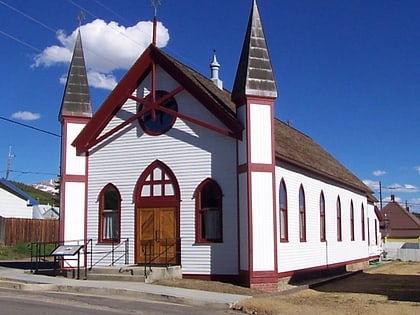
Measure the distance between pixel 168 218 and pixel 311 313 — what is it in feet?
28.3

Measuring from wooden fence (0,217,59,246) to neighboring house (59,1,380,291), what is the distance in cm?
2398

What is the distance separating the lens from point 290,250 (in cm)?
2333

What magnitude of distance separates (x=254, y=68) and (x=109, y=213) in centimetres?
802

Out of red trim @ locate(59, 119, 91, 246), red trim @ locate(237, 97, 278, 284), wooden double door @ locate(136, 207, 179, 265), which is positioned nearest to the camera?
red trim @ locate(237, 97, 278, 284)

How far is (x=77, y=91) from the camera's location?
25453 millimetres

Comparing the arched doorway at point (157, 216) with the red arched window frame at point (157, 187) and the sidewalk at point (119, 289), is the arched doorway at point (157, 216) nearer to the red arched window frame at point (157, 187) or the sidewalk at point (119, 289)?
the red arched window frame at point (157, 187)

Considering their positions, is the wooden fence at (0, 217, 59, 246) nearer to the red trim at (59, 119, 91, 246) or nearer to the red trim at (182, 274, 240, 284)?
the red trim at (59, 119, 91, 246)

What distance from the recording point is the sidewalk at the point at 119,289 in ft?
57.1

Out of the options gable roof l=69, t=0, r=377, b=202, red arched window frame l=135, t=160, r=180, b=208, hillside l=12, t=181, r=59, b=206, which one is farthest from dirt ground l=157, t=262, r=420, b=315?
hillside l=12, t=181, r=59, b=206

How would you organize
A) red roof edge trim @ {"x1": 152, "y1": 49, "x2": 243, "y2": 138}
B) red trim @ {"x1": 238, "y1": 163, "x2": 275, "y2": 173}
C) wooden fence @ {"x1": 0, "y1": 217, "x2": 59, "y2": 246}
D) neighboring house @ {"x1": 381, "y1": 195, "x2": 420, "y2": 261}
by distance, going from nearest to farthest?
red trim @ {"x1": 238, "y1": 163, "x2": 275, "y2": 173} → red roof edge trim @ {"x1": 152, "y1": 49, "x2": 243, "y2": 138} → wooden fence @ {"x1": 0, "y1": 217, "x2": 59, "y2": 246} → neighboring house @ {"x1": 381, "y1": 195, "x2": 420, "y2": 261}

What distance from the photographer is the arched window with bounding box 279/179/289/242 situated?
2294 centimetres

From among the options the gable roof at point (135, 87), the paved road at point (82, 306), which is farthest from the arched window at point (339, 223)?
the paved road at point (82, 306)

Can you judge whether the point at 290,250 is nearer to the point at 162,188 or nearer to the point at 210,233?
the point at 210,233

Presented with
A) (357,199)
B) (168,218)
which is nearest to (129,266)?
(168,218)
